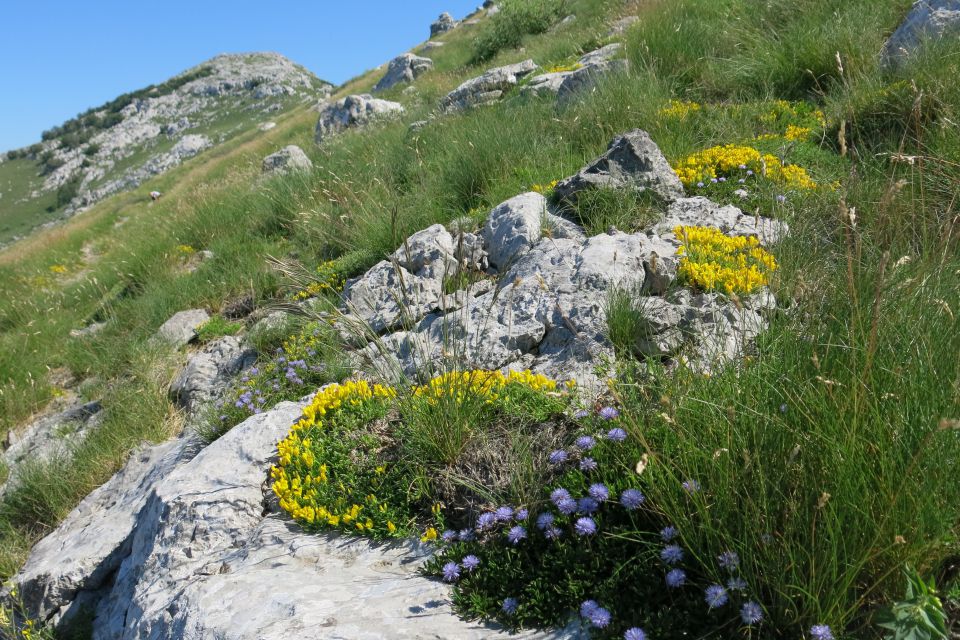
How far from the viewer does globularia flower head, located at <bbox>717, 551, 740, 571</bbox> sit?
1.83 meters

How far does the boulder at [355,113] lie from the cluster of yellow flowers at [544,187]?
958 cm

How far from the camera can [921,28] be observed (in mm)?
6438

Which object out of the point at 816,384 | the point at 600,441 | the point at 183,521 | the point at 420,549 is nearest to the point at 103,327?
the point at 183,521

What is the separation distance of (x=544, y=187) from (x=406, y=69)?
812 inches

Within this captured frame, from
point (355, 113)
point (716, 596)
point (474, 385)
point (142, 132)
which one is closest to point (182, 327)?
point (474, 385)

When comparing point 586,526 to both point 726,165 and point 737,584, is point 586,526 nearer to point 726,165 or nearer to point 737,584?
point 737,584

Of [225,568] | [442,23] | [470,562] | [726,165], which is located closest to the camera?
[470,562]

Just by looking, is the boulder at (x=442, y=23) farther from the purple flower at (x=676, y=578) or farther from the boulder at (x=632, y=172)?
the purple flower at (x=676, y=578)

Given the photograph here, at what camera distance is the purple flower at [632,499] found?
2.13 m

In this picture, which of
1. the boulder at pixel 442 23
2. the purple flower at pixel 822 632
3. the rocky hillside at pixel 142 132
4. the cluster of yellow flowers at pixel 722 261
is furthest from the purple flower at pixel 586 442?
the rocky hillside at pixel 142 132

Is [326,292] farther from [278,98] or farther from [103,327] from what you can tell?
[278,98]

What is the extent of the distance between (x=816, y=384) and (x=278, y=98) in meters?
107

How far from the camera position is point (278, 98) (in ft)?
315

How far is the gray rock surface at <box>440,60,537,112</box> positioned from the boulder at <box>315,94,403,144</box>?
249 centimetres
